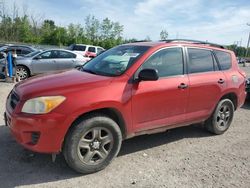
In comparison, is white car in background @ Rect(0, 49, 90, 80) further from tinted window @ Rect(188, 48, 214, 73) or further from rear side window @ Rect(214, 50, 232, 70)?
tinted window @ Rect(188, 48, 214, 73)

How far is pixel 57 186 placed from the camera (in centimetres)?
336

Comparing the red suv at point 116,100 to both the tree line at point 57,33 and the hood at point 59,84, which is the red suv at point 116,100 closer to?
the hood at point 59,84

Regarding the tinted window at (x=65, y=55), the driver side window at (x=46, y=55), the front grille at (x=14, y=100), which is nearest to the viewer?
the front grille at (x=14, y=100)

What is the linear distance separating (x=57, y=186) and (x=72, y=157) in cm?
39

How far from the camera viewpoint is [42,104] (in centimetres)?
332

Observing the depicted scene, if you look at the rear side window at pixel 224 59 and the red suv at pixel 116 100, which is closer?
the red suv at pixel 116 100

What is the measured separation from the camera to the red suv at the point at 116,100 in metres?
3.35

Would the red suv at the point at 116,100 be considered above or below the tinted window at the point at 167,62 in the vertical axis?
below

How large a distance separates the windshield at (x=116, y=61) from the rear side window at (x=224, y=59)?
69.2 inches

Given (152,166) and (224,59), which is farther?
(224,59)

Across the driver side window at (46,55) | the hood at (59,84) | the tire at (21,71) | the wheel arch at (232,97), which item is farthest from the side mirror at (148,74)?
the driver side window at (46,55)

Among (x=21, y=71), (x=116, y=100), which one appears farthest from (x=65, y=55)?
(x=116, y=100)

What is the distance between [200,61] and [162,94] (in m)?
1.24

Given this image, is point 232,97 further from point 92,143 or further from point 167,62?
point 92,143
